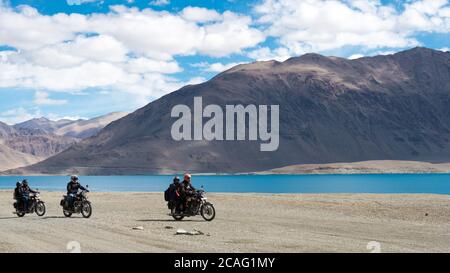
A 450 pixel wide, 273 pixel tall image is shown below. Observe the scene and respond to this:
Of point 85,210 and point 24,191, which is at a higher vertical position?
point 24,191

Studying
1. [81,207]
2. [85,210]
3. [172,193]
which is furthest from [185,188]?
[81,207]

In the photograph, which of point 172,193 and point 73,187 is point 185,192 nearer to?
point 172,193

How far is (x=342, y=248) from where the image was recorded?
16328mm

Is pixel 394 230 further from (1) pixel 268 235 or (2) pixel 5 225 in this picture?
(2) pixel 5 225

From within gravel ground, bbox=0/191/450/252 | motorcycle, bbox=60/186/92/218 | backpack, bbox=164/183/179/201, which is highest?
backpack, bbox=164/183/179/201

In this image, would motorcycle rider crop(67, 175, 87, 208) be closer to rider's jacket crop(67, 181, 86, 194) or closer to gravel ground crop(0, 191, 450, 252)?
rider's jacket crop(67, 181, 86, 194)

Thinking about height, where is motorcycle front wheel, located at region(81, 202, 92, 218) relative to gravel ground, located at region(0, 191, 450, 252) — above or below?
above

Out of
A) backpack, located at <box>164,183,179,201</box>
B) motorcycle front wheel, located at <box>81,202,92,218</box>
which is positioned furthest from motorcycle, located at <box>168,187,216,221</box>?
motorcycle front wheel, located at <box>81,202,92,218</box>

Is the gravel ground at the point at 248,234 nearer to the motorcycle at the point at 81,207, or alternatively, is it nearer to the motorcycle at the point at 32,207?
the motorcycle at the point at 81,207

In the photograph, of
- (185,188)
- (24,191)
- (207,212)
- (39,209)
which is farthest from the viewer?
(24,191)

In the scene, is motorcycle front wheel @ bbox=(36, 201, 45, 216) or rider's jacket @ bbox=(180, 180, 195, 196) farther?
motorcycle front wheel @ bbox=(36, 201, 45, 216)

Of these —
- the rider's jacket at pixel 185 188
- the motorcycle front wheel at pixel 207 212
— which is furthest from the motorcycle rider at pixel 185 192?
the motorcycle front wheel at pixel 207 212

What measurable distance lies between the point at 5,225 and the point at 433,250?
52.5 ft
